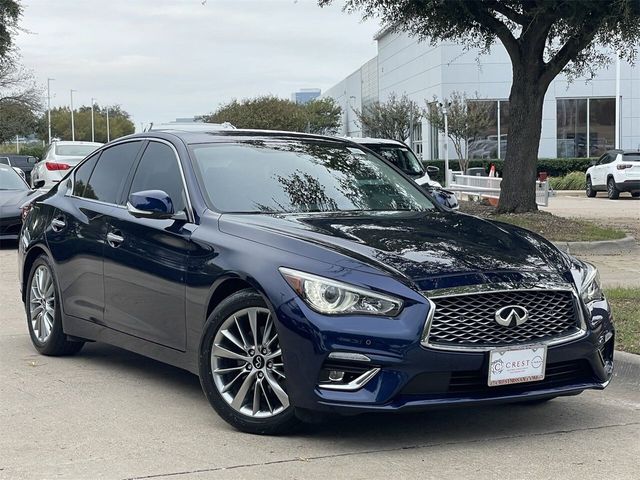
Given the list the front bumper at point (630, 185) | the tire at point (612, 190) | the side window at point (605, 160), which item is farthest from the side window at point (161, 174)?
the side window at point (605, 160)

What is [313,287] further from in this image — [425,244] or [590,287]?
[590,287]

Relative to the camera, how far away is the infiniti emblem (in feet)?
16.4

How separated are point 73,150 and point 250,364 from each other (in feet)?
69.6

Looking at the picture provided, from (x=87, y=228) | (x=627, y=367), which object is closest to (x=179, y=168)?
(x=87, y=228)

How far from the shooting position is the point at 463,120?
4228cm

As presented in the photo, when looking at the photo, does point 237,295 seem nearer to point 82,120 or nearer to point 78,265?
point 78,265

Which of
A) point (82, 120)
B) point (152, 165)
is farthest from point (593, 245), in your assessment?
point (82, 120)

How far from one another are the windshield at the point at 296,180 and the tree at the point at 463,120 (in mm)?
35520

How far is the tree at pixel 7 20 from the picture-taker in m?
29.7

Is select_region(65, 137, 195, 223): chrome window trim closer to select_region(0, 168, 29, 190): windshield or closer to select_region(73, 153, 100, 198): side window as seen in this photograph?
select_region(73, 153, 100, 198): side window

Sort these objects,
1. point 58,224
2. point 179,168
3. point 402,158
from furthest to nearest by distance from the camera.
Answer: point 402,158, point 58,224, point 179,168

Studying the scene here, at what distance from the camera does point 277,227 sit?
5.58 metres

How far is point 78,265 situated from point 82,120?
116141mm

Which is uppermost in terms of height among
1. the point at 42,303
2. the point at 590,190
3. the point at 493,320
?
the point at 590,190
